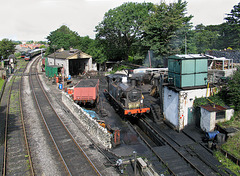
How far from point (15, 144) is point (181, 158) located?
11.0 m

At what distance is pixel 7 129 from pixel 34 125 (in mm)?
2011

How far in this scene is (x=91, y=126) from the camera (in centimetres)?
1572

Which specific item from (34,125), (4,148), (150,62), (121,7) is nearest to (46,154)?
(4,148)

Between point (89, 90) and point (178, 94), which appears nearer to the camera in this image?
point (178, 94)

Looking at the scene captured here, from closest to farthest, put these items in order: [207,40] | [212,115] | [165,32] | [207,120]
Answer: [212,115]
[207,120]
[165,32]
[207,40]

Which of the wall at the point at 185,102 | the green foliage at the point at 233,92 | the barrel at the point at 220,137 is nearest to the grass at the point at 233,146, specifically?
the barrel at the point at 220,137

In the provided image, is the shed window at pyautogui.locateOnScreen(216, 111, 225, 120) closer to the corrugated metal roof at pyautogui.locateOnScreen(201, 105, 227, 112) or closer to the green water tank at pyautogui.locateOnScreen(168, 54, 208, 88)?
the corrugated metal roof at pyautogui.locateOnScreen(201, 105, 227, 112)

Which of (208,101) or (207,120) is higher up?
(208,101)

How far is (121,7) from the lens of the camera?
138 ft

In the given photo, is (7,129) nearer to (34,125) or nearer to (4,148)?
(34,125)

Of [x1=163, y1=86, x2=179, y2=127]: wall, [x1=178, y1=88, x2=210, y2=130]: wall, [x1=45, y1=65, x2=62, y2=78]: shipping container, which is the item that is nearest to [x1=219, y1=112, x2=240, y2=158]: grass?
[x1=178, y1=88, x2=210, y2=130]: wall

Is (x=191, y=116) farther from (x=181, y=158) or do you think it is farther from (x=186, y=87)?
(x=181, y=158)

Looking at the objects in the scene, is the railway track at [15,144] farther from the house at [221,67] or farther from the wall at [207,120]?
the house at [221,67]

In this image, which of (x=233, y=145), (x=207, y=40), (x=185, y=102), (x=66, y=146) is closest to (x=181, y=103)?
(x=185, y=102)
